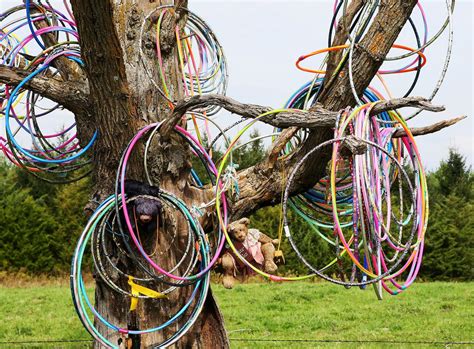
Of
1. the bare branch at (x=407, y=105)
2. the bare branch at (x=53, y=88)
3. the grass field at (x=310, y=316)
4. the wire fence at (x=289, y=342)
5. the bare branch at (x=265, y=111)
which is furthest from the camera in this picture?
the grass field at (x=310, y=316)

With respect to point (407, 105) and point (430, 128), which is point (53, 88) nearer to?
point (407, 105)

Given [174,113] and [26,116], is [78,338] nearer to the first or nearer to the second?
[26,116]

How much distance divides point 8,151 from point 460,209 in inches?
442

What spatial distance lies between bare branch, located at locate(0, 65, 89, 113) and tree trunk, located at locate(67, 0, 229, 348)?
10cm

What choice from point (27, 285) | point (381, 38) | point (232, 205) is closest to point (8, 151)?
point (232, 205)

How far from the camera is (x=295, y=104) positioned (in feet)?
13.4

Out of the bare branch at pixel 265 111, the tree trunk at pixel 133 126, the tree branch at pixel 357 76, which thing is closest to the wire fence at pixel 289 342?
the tree trunk at pixel 133 126

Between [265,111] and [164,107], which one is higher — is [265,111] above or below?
below

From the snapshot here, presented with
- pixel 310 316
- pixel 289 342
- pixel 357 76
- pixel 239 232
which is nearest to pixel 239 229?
pixel 239 232

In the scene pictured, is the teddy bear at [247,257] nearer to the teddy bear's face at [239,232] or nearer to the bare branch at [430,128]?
the teddy bear's face at [239,232]

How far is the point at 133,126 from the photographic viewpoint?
11.4 ft

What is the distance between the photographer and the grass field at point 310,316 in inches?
255

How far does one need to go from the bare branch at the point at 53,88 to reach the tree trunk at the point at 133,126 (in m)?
0.10

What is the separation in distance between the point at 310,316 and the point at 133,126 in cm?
445
